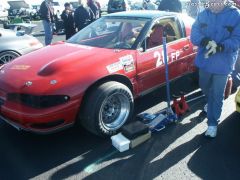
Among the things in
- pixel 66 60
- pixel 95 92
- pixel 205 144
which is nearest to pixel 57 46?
pixel 66 60

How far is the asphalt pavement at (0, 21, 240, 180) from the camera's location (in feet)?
9.84

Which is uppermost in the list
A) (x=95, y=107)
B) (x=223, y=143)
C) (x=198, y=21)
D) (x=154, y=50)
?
(x=198, y=21)

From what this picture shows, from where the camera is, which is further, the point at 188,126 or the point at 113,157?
the point at 188,126

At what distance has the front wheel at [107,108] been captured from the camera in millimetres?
3354

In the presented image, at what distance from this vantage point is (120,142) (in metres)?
3.34

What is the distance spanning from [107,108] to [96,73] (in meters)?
0.51

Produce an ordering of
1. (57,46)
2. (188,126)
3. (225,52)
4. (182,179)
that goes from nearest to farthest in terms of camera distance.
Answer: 1. (182,179)
2. (225,52)
3. (188,126)
4. (57,46)

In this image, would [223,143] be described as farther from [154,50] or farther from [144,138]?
[154,50]

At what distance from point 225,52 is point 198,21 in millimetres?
486

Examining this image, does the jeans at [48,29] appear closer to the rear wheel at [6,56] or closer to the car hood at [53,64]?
the rear wheel at [6,56]

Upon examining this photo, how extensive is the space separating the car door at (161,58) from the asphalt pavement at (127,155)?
0.71 m

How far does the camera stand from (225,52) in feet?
10.6

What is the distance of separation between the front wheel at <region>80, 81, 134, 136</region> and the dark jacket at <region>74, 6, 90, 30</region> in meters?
4.80

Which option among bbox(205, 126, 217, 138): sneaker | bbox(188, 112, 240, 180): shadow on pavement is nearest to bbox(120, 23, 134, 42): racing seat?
bbox(205, 126, 217, 138): sneaker
